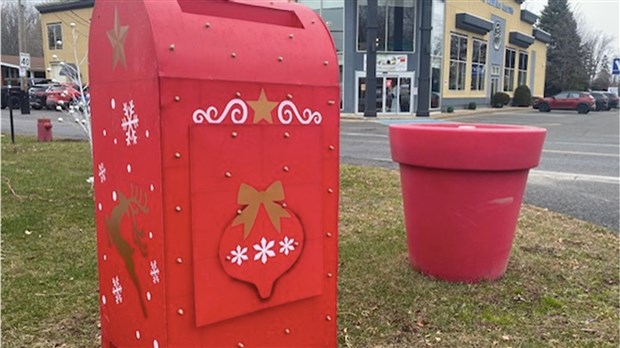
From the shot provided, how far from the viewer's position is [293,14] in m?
2.24

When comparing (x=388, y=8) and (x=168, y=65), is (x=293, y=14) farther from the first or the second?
(x=388, y=8)

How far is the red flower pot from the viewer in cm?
364

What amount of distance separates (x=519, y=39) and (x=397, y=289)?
43.9 m

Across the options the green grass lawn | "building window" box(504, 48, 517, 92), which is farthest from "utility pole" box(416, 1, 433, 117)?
the green grass lawn

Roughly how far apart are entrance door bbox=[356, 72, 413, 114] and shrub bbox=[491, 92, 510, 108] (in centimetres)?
1234

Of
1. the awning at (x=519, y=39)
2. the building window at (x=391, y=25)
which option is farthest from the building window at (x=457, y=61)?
the awning at (x=519, y=39)

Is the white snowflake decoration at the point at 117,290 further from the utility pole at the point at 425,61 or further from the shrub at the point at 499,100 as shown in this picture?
the shrub at the point at 499,100

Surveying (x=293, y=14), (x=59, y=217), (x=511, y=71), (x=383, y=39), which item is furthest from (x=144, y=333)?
(x=511, y=71)

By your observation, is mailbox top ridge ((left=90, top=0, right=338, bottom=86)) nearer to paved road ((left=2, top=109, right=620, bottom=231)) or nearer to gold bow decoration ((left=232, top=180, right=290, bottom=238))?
gold bow decoration ((left=232, top=180, right=290, bottom=238))

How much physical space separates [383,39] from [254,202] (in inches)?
1129

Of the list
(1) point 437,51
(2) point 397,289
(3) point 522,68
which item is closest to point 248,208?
(2) point 397,289

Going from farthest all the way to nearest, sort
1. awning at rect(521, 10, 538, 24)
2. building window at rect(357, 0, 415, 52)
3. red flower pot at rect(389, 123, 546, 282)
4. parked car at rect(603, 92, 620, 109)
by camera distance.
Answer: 1. awning at rect(521, 10, 538, 24)
2. parked car at rect(603, 92, 620, 109)
3. building window at rect(357, 0, 415, 52)
4. red flower pot at rect(389, 123, 546, 282)

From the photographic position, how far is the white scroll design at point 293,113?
2.07 metres

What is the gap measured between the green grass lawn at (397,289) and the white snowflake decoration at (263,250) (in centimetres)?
124
